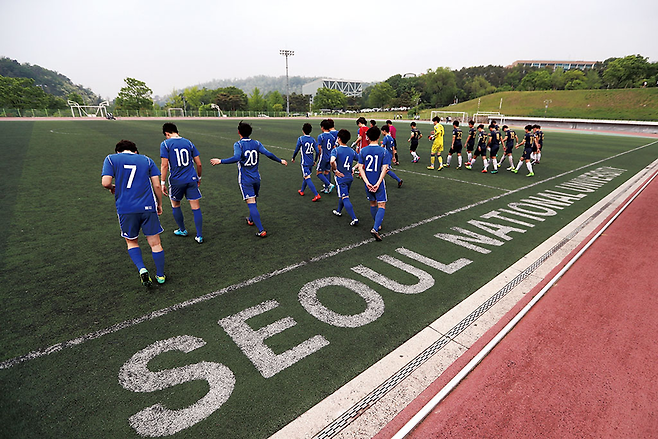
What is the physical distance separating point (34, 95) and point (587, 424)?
338 feet

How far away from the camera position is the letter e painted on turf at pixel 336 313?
3.77 metres

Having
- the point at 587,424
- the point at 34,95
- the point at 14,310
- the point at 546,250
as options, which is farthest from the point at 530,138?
the point at 34,95

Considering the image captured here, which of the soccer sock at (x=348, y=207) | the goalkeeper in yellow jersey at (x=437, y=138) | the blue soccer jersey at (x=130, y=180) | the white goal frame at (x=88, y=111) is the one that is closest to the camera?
the blue soccer jersey at (x=130, y=180)

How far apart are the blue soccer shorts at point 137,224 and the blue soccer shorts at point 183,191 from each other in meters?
1.41

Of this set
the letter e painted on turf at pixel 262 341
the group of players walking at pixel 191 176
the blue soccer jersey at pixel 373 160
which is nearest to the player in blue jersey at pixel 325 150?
the group of players walking at pixel 191 176

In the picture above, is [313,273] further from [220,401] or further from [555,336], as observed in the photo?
[555,336]

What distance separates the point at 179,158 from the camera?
5375mm

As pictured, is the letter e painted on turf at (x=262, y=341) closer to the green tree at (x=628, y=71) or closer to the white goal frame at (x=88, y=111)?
the white goal frame at (x=88, y=111)

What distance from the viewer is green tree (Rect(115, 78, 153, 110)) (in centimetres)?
8019

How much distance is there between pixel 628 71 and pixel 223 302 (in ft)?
373

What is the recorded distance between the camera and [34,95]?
236 feet

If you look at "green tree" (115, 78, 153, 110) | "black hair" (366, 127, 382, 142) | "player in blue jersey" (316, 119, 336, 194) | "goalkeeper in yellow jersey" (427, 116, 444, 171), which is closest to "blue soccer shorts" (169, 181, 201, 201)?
"black hair" (366, 127, 382, 142)

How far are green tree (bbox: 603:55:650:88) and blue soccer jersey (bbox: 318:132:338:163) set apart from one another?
4260 inches

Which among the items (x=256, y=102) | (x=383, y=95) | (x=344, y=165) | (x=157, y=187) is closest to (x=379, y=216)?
(x=344, y=165)
